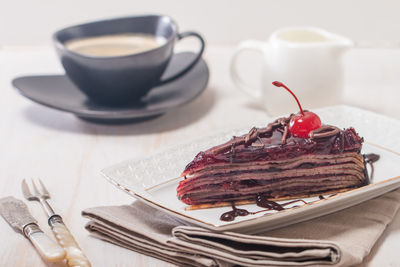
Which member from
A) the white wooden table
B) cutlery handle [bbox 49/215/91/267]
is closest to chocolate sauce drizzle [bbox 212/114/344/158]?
the white wooden table

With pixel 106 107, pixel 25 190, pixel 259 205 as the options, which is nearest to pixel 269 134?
pixel 259 205

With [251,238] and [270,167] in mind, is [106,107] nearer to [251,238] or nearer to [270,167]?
[270,167]

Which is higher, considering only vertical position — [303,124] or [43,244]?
[303,124]

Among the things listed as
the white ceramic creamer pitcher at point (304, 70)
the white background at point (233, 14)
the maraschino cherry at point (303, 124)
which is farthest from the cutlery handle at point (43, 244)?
the white background at point (233, 14)

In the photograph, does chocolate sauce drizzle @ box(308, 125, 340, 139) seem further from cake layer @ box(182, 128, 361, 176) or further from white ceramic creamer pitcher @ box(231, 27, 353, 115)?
white ceramic creamer pitcher @ box(231, 27, 353, 115)

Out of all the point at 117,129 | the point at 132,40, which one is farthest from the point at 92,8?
the point at 117,129

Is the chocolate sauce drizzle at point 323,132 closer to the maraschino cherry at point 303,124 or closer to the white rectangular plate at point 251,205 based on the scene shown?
the maraschino cherry at point 303,124
